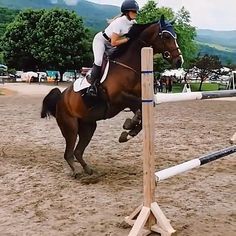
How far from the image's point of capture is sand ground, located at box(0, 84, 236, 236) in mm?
4438

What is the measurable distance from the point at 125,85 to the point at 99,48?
0.66 meters

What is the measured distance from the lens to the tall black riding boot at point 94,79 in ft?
20.4

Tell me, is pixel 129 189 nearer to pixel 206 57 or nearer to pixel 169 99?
pixel 169 99

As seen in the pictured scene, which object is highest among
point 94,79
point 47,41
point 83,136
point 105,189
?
point 47,41

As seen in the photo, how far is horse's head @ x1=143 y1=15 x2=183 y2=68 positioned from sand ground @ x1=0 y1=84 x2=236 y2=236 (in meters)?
1.57

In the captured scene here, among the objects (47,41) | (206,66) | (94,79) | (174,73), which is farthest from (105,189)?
(47,41)

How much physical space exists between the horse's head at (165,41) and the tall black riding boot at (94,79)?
0.77 metres

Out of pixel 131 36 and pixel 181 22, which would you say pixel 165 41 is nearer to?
pixel 131 36

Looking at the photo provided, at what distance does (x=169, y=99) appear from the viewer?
430 centimetres

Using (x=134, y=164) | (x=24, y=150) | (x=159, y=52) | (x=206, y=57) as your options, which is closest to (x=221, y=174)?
(x=134, y=164)

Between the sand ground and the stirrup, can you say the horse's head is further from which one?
the sand ground

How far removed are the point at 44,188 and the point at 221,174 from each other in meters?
2.41

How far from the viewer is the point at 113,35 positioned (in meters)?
6.08

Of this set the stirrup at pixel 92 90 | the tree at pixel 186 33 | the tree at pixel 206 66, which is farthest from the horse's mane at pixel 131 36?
the tree at pixel 186 33
